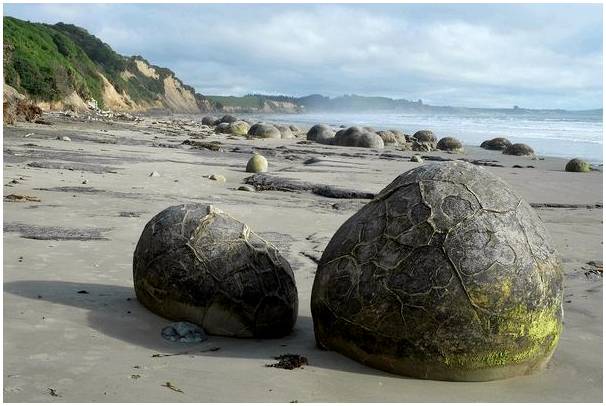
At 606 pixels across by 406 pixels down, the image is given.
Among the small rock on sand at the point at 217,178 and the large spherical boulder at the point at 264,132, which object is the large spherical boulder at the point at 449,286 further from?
the large spherical boulder at the point at 264,132

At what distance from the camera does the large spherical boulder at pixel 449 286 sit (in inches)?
157

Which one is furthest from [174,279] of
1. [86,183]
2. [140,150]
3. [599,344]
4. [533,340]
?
[140,150]

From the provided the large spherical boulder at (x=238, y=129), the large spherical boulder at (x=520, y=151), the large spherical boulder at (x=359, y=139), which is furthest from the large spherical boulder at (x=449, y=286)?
the large spherical boulder at (x=238, y=129)

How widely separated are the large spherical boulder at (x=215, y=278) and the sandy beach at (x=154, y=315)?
0.50 ft

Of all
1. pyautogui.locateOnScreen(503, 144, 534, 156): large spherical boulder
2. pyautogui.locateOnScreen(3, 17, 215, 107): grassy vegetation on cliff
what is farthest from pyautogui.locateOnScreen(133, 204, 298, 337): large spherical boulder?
pyautogui.locateOnScreen(3, 17, 215, 107): grassy vegetation on cliff

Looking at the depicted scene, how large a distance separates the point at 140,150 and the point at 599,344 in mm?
16034

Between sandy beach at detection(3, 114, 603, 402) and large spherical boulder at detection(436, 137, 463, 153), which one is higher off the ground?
large spherical boulder at detection(436, 137, 463, 153)

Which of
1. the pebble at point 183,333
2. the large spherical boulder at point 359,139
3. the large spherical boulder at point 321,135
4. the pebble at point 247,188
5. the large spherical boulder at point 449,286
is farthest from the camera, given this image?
the large spherical boulder at point 321,135

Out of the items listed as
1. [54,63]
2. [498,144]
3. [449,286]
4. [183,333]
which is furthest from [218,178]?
[54,63]

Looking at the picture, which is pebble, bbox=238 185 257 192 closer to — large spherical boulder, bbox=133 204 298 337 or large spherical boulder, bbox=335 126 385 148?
large spherical boulder, bbox=133 204 298 337

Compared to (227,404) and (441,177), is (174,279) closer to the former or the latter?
(227,404)

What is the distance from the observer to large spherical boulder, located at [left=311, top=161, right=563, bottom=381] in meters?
3.98

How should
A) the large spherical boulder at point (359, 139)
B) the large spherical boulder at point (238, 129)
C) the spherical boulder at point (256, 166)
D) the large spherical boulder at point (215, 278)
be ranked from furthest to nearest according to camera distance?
the large spherical boulder at point (238, 129) < the large spherical boulder at point (359, 139) < the spherical boulder at point (256, 166) < the large spherical boulder at point (215, 278)

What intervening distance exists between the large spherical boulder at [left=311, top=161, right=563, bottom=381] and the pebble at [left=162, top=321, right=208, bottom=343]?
37.8 inches
